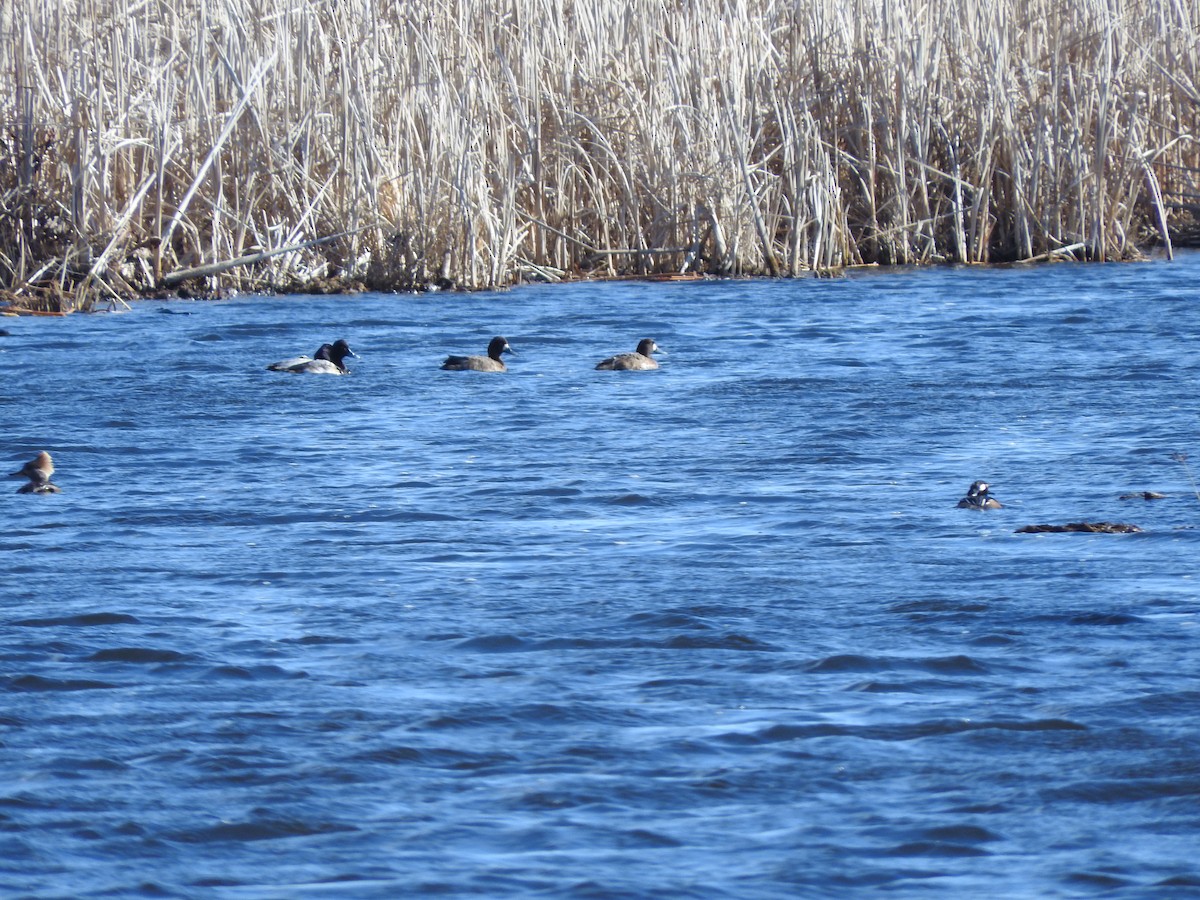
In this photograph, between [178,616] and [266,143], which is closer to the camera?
[178,616]

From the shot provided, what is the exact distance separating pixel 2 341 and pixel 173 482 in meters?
4.56

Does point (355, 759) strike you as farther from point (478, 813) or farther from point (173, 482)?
point (173, 482)

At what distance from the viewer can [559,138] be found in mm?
15047

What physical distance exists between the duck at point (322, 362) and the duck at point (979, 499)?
4703 mm

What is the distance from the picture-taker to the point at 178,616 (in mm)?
5758

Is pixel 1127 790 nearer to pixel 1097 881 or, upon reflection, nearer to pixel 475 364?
pixel 1097 881

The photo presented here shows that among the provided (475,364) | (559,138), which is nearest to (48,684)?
(475,364)

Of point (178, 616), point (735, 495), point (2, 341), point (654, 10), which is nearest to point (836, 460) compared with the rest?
point (735, 495)

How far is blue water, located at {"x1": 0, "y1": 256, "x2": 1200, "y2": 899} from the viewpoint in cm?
397

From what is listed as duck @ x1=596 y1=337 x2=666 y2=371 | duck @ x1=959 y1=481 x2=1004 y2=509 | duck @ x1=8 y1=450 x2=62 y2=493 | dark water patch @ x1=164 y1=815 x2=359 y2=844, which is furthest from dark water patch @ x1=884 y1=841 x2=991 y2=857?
duck @ x1=596 y1=337 x2=666 y2=371

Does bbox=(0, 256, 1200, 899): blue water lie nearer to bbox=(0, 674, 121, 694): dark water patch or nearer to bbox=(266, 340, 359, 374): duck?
bbox=(0, 674, 121, 694): dark water patch

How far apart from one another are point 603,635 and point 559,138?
997cm

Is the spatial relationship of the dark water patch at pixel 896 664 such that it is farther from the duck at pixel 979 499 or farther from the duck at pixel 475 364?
the duck at pixel 475 364

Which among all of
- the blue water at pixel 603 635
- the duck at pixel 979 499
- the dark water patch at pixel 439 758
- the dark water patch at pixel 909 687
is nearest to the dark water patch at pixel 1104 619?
the blue water at pixel 603 635
